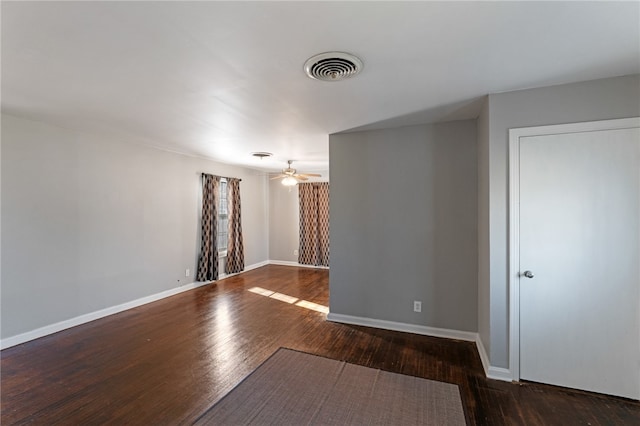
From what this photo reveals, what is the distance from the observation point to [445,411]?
6.75 ft

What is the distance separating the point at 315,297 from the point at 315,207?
3.04 m

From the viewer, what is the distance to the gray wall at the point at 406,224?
128 inches

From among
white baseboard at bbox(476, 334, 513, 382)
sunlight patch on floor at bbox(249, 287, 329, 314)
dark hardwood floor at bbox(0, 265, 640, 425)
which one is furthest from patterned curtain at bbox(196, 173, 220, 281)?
white baseboard at bbox(476, 334, 513, 382)

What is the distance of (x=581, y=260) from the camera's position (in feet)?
7.50

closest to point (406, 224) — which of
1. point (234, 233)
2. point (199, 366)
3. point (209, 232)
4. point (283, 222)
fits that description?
point (199, 366)

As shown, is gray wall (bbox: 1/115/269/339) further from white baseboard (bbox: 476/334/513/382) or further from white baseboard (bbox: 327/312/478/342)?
white baseboard (bbox: 476/334/513/382)

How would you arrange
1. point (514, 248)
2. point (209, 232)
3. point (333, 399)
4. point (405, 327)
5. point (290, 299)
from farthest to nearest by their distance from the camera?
point (209, 232)
point (290, 299)
point (405, 327)
point (514, 248)
point (333, 399)

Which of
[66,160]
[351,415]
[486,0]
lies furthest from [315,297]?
[486,0]

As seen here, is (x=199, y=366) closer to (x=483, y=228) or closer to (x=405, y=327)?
(x=405, y=327)

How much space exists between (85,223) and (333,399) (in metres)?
3.84

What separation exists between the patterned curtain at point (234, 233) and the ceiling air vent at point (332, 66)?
15.7 feet

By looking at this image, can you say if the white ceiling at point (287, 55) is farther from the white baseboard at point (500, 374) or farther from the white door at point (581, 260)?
the white baseboard at point (500, 374)

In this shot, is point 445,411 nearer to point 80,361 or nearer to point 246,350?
point 246,350

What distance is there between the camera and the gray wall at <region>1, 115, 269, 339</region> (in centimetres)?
318
